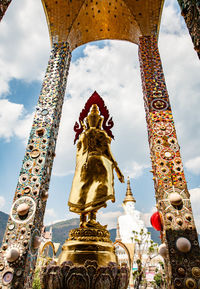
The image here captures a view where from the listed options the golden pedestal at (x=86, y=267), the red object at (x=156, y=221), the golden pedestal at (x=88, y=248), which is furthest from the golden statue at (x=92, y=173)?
the red object at (x=156, y=221)

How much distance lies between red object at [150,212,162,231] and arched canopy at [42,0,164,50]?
17.3 ft

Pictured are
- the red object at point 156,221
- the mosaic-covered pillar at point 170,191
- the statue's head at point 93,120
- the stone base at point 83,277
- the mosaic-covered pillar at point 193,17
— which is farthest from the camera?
the statue's head at point 93,120

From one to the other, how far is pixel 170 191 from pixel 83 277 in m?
2.11

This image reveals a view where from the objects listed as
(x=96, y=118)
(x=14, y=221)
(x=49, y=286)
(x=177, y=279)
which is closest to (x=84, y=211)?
(x=49, y=286)

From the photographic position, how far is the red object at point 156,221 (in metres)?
3.58

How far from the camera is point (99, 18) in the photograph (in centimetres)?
711

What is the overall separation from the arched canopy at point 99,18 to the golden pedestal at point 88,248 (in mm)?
5815

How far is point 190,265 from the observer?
3045 millimetres

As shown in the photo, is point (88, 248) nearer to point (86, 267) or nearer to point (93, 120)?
point (86, 267)

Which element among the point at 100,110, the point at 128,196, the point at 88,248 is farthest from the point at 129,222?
Result: the point at 88,248

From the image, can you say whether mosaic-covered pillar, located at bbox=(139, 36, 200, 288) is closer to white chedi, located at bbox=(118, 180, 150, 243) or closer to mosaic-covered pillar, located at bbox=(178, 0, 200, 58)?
mosaic-covered pillar, located at bbox=(178, 0, 200, 58)

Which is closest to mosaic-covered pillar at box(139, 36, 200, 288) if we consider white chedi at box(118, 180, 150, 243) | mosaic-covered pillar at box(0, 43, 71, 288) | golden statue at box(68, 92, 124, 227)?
golden statue at box(68, 92, 124, 227)

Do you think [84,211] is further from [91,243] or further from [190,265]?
[190,265]

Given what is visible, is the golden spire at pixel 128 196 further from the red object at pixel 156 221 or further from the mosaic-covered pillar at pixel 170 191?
the red object at pixel 156 221
